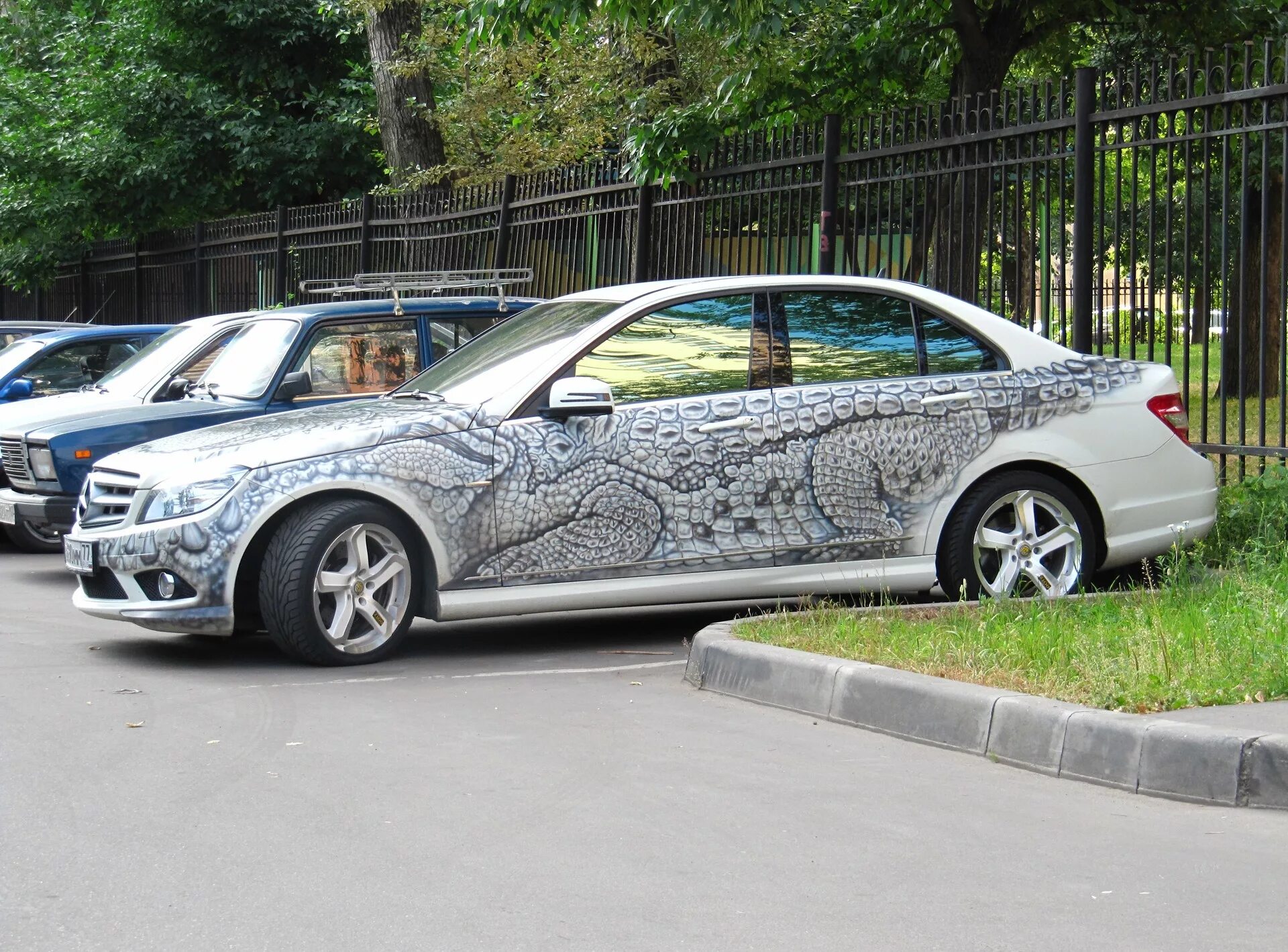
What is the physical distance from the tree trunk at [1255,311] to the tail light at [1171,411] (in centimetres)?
59

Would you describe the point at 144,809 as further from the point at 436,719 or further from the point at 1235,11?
the point at 1235,11

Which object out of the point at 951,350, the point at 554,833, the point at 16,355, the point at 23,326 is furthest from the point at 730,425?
the point at 23,326

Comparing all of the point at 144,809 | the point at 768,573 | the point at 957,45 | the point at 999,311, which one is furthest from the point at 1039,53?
the point at 144,809

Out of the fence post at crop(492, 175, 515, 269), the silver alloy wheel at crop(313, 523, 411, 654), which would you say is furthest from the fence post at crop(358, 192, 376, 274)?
the silver alloy wheel at crop(313, 523, 411, 654)

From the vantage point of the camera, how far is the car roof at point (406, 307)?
10203 millimetres

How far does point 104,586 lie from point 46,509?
3.25 metres

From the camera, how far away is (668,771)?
5.45 m

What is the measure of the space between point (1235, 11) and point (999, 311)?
5320 millimetres

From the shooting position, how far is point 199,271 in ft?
75.1

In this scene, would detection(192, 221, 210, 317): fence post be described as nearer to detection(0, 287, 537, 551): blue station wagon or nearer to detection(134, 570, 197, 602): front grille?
detection(0, 287, 537, 551): blue station wagon

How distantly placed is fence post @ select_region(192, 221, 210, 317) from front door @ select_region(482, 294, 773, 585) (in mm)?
16450

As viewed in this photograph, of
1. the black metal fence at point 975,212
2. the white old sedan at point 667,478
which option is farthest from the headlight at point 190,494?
the black metal fence at point 975,212

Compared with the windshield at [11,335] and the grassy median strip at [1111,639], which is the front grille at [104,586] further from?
the windshield at [11,335]

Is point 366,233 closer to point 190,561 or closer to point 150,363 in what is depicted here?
point 150,363
